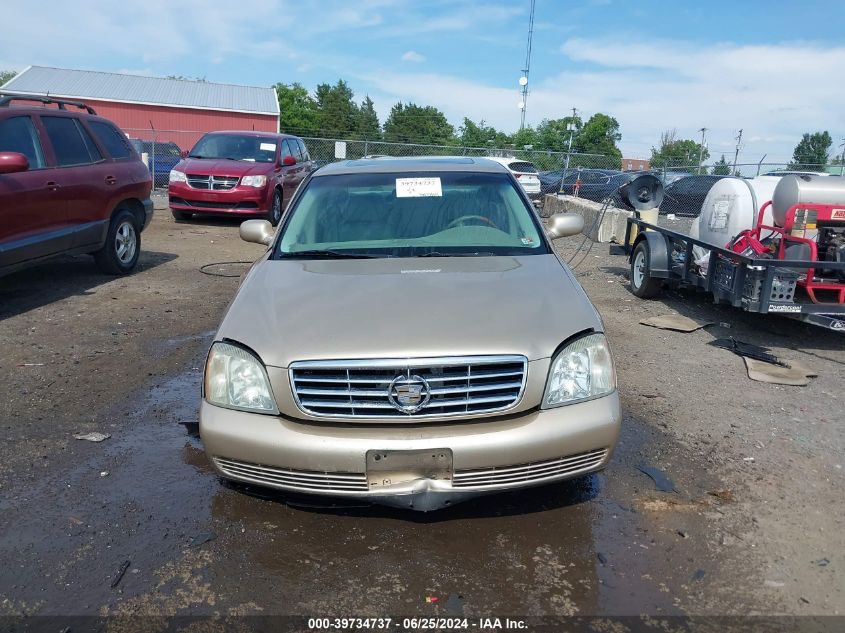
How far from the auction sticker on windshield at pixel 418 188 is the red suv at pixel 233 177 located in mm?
9319

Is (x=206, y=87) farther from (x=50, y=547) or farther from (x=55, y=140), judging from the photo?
(x=50, y=547)

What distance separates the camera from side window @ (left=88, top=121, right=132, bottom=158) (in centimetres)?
844

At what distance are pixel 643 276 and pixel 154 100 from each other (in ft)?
145

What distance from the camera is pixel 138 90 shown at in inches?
1821

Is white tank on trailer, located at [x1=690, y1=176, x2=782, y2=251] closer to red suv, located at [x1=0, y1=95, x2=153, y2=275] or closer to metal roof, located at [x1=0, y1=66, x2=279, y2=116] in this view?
red suv, located at [x1=0, y1=95, x2=153, y2=275]

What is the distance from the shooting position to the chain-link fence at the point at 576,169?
20.2 meters

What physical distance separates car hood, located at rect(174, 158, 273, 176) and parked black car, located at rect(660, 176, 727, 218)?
11.7 m

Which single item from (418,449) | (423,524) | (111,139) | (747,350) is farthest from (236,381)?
(111,139)

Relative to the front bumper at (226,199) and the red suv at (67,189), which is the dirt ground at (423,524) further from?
the front bumper at (226,199)

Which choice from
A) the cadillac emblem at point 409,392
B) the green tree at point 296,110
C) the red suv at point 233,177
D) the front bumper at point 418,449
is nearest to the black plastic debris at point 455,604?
the front bumper at point 418,449

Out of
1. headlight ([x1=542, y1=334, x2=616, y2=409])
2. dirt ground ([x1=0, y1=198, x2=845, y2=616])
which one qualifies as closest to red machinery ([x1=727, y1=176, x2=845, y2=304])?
dirt ground ([x1=0, y1=198, x2=845, y2=616])

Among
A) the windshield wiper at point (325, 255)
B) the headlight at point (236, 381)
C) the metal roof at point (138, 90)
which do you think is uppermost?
the metal roof at point (138, 90)

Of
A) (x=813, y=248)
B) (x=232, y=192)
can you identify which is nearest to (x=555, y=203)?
(x=232, y=192)

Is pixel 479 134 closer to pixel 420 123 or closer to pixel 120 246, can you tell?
pixel 420 123
